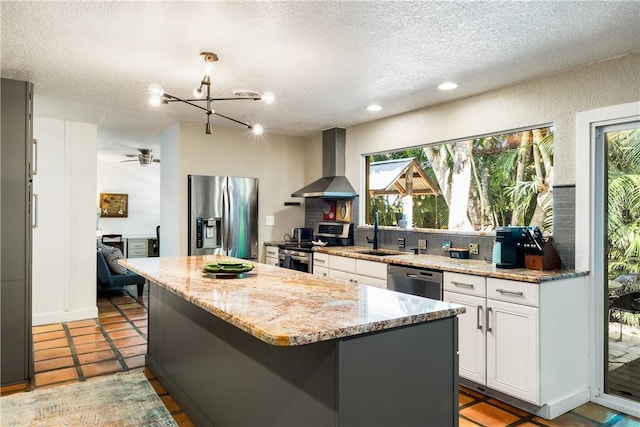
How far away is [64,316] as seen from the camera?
4.77 meters

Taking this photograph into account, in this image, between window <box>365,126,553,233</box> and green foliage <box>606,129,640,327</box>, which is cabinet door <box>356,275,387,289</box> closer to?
window <box>365,126,553,233</box>

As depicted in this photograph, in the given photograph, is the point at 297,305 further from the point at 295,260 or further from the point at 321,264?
the point at 295,260

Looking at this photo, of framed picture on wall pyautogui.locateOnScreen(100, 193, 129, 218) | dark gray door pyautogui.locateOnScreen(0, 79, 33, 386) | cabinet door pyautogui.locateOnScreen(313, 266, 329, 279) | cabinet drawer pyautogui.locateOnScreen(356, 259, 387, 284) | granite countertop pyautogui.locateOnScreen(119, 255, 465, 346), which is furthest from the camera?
framed picture on wall pyautogui.locateOnScreen(100, 193, 129, 218)

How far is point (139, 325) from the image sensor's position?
4.68 metres

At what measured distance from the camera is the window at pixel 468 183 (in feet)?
11.6

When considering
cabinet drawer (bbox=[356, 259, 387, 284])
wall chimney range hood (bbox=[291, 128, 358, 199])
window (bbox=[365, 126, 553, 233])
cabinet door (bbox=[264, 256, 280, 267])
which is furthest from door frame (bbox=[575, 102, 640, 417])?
cabinet door (bbox=[264, 256, 280, 267])

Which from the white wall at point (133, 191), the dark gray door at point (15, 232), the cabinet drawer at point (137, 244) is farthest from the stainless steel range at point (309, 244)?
the white wall at point (133, 191)

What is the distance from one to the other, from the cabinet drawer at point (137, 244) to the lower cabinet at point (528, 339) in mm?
7684

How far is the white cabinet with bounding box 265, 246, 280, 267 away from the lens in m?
5.38

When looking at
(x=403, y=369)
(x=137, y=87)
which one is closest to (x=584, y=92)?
(x=403, y=369)

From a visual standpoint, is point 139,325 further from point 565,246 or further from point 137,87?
point 565,246

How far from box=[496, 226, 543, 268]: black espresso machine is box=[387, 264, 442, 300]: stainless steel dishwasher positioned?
1.58 feet

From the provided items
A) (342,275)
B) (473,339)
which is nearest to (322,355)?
(473,339)

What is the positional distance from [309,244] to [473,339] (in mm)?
2730
